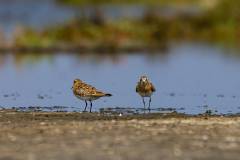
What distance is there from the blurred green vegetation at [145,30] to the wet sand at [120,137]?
1154 inches

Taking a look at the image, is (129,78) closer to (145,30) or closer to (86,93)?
(86,93)

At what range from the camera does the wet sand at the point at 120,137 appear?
1531 cm

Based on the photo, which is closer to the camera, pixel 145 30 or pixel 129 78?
pixel 129 78

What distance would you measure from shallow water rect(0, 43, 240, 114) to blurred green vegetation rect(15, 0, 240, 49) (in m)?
2.64

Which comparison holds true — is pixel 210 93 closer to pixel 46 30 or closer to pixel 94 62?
pixel 94 62

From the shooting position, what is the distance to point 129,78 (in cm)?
3397

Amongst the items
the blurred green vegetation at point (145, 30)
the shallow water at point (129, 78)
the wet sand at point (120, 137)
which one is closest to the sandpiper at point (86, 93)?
the shallow water at point (129, 78)

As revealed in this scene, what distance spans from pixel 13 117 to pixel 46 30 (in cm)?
3182

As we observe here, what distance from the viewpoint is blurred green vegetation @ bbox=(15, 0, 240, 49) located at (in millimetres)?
51219

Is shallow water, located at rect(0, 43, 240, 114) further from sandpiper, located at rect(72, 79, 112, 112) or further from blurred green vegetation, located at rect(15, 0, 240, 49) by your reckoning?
blurred green vegetation, located at rect(15, 0, 240, 49)

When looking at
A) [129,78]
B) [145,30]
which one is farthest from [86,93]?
[145,30]

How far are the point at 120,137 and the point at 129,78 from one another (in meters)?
17.1

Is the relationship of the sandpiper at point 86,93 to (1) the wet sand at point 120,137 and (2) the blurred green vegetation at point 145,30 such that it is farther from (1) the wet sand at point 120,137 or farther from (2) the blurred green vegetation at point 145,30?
(2) the blurred green vegetation at point 145,30

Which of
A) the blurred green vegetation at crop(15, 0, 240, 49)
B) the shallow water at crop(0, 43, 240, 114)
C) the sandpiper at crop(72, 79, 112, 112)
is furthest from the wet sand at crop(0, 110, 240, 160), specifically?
the blurred green vegetation at crop(15, 0, 240, 49)
